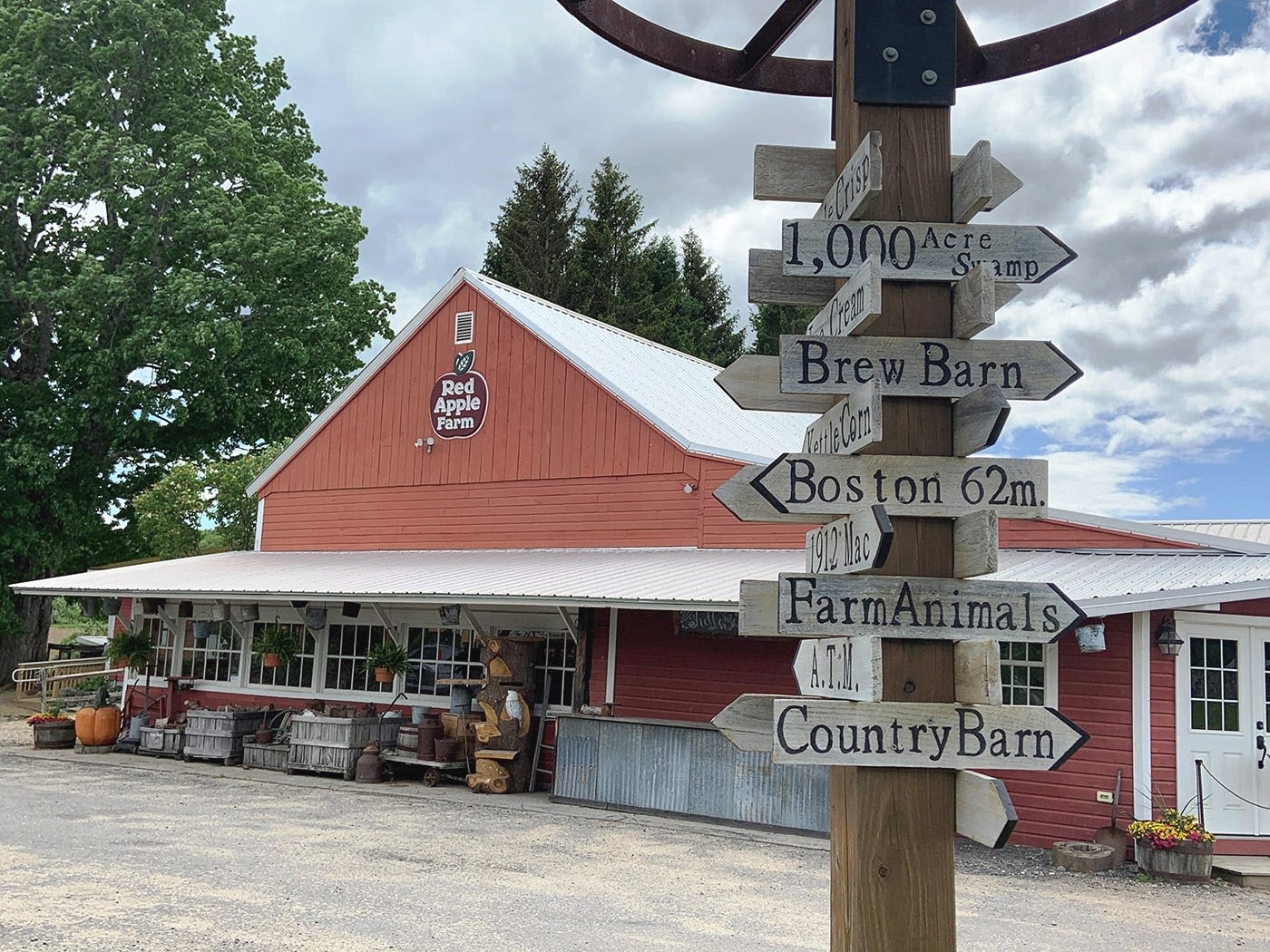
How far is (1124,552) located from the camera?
11844 millimetres

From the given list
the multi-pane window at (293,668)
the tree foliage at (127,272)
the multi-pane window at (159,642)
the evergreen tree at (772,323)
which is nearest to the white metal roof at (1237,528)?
the multi-pane window at (293,668)

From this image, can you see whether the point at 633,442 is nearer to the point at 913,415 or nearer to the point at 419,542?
the point at 419,542

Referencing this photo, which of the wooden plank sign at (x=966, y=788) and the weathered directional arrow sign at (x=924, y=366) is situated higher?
the weathered directional arrow sign at (x=924, y=366)

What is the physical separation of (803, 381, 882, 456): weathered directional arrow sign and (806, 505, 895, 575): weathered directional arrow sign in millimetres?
185


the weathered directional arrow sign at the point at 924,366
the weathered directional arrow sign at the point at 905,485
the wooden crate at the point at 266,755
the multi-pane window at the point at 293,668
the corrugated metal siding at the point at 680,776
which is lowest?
the wooden crate at the point at 266,755

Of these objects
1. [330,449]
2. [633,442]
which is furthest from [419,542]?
Answer: [633,442]

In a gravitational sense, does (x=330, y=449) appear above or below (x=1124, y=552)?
above

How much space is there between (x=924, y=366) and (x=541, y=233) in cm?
3340

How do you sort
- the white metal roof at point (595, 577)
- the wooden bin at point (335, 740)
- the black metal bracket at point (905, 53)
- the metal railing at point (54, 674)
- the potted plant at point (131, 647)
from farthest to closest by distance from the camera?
the metal railing at point (54, 674)
the potted plant at point (131, 647)
the wooden bin at point (335, 740)
the white metal roof at point (595, 577)
the black metal bracket at point (905, 53)

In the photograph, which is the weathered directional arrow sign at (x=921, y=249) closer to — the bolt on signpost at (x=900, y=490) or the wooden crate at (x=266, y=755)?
the bolt on signpost at (x=900, y=490)

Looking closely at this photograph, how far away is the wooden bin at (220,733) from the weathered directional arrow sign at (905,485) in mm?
14110

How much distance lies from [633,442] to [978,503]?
1190cm

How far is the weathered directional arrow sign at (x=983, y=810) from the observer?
2697 millimetres

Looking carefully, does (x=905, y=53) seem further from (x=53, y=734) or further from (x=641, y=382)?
(x=53, y=734)
